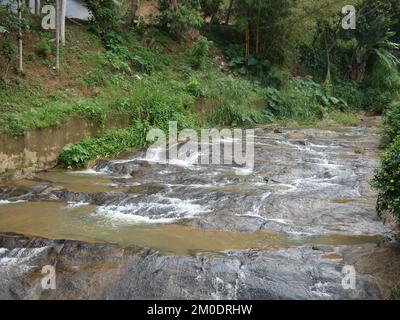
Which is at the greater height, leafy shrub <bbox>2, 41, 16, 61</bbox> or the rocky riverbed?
leafy shrub <bbox>2, 41, 16, 61</bbox>

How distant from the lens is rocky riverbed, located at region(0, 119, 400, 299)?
549 cm

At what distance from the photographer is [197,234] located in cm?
707

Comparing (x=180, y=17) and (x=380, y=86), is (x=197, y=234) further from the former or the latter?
(x=380, y=86)

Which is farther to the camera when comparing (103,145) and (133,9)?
(133,9)

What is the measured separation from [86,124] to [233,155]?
4.47 metres

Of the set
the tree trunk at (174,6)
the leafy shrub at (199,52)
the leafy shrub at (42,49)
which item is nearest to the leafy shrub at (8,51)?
the leafy shrub at (42,49)

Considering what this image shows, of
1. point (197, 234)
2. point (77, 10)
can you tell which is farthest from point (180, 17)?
point (197, 234)

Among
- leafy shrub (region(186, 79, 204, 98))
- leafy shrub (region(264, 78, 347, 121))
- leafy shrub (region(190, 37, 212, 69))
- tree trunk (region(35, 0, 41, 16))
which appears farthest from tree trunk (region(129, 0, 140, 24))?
leafy shrub (region(264, 78, 347, 121))

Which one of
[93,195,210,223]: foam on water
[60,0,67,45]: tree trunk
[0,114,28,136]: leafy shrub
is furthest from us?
[60,0,67,45]: tree trunk

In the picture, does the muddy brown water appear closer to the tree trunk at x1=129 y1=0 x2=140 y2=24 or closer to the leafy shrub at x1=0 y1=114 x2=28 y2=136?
the leafy shrub at x1=0 y1=114 x2=28 y2=136

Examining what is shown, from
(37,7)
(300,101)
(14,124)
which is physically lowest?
(14,124)

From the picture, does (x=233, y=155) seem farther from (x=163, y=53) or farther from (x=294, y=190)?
(x=163, y=53)

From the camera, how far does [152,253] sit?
6.12m
